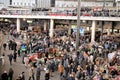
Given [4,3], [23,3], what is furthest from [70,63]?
[4,3]

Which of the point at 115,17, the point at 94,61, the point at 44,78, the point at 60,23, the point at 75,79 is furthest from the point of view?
the point at 60,23

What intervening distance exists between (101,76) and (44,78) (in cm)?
430

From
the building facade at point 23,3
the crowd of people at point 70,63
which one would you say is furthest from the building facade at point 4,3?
the crowd of people at point 70,63

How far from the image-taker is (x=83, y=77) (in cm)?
2220

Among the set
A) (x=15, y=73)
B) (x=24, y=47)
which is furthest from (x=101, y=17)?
(x=15, y=73)

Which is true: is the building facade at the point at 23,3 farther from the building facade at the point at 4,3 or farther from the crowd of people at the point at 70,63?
the crowd of people at the point at 70,63

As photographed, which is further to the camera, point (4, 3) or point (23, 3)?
point (4, 3)

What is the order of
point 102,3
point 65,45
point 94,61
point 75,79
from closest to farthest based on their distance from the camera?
point 75,79 → point 94,61 → point 65,45 → point 102,3

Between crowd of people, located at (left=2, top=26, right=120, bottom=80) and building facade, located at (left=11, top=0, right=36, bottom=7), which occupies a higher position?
building facade, located at (left=11, top=0, right=36, bottom=7)

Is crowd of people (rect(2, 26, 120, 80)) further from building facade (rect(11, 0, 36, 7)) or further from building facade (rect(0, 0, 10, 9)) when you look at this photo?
building facade (rect(0, 0, 10, 9))

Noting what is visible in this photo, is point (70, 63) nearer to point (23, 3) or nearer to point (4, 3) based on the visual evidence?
point (23, 3)

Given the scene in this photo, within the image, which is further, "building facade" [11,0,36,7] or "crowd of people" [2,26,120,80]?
"building facade" [11,0,36,7]

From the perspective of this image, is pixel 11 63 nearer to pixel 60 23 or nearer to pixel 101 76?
pixel 101 76

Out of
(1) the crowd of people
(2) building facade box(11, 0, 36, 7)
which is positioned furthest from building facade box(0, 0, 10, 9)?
(1) the crowd of people
